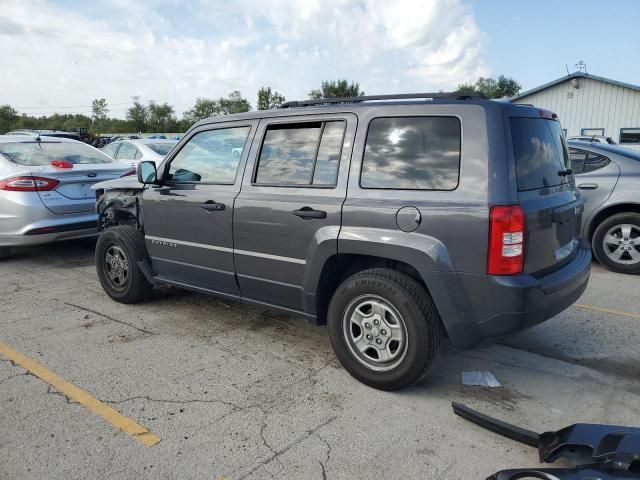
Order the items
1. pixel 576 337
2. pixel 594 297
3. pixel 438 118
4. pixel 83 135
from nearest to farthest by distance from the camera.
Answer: pixel 438 118 < pixel 576 337 < pixel 594 297 < pixel 83 135

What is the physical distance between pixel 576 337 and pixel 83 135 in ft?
87.0

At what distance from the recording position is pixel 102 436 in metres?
2.96

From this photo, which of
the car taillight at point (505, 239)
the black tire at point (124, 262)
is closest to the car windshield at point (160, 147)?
the black tire at point (124, 262)

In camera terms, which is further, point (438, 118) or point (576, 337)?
point (576, 337)

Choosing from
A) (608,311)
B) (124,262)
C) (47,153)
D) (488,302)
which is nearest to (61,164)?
(47,153)

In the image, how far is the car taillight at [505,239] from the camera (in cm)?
296

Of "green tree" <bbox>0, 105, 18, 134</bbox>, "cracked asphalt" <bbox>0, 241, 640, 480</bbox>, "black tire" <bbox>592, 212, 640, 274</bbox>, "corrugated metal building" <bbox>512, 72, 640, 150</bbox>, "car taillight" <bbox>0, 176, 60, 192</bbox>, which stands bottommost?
"cracked asphalt" <bbox>0, 241, 640, 480</bbox>

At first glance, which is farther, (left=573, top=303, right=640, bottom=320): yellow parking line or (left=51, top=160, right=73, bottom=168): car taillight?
(left=51, top=160, right=73, bottom=168): car taillight

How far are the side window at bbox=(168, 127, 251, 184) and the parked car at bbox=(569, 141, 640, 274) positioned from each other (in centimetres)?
464

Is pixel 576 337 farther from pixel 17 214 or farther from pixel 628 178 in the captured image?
pixel 17 214

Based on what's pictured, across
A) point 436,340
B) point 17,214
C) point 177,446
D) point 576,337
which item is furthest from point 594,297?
point 17,214

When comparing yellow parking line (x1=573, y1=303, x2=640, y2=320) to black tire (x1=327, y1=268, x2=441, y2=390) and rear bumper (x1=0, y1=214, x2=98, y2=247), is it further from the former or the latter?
rear bumper (x1=0, y1=214, x2=98, y2=247)

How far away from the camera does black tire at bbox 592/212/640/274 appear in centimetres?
641

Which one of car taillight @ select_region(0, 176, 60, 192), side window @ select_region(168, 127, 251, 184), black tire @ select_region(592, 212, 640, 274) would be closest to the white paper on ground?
side window @ select_region(168, 127, 251, 184)
